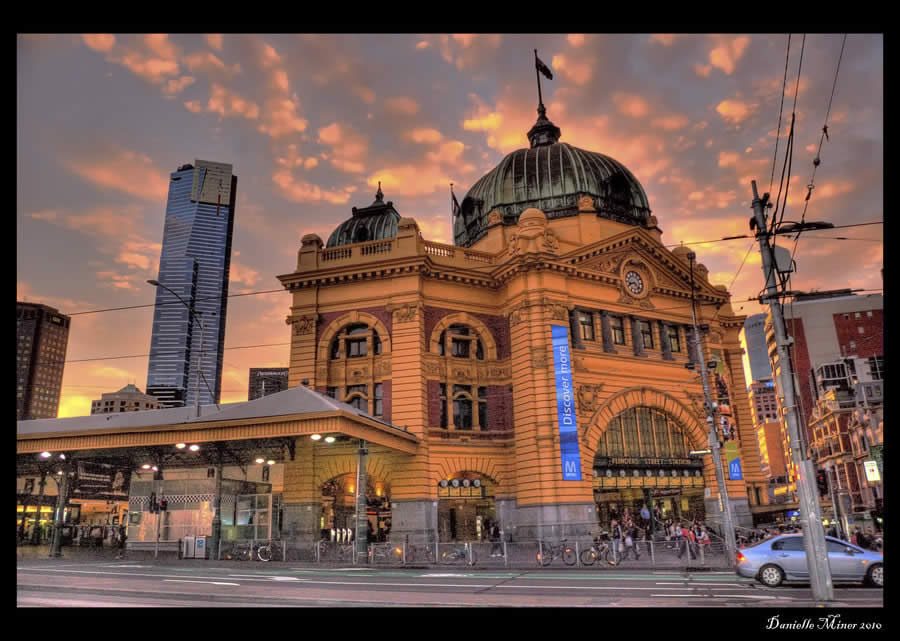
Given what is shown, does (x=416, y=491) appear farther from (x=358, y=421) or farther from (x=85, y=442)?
(x=85, y=442)

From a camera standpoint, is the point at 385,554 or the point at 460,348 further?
the point at 460,348

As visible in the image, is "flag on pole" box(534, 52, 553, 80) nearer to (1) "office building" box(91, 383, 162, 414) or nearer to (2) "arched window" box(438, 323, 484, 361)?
(2) "arched window" box(438, 323, 484, 361)

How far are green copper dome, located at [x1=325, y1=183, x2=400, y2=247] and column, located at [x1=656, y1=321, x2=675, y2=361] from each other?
25065 mm

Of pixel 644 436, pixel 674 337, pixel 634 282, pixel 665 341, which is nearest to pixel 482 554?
pixel 644 436

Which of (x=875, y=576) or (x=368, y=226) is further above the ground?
Result: (x=368, y=226)

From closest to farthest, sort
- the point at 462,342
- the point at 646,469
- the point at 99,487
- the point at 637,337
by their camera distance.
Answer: the point at 646,469
the point at 462,342
the point at 637,337
the point at 99,487

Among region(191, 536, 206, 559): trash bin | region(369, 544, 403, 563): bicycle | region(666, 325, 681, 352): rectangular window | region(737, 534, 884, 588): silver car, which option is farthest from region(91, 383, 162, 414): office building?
region(737, 534, 884, 588): silver car

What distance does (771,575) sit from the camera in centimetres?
1955

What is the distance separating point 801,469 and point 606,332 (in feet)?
90.9

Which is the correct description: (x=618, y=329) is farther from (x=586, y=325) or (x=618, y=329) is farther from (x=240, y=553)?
(x=240, y=553)

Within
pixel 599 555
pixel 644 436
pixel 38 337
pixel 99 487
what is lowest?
pixel 599 555

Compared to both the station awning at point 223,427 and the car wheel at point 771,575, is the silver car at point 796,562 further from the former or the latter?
the station awning at point 223,427
